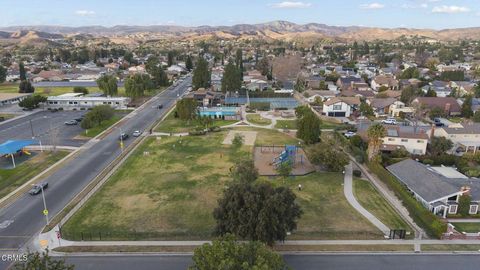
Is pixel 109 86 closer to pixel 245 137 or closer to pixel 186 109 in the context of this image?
pixel 186 109

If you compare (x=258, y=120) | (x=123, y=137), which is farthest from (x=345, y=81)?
(x=123, y=137)

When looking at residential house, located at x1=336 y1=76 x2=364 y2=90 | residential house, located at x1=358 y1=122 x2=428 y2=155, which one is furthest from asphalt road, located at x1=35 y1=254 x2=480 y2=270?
residential house, located at x1=336 y1=76 x2=364 y2=90

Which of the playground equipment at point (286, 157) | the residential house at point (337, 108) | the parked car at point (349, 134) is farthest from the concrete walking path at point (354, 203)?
the residential house at point (337, 108)

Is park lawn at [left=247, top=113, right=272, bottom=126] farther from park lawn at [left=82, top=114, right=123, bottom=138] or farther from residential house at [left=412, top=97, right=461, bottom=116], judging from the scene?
residential house at [left=412, top=97, right=461, bottom=116]

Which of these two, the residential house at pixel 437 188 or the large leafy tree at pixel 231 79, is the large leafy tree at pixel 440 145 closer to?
the residential house at pixel 437 188

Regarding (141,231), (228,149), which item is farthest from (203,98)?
(141,231)
